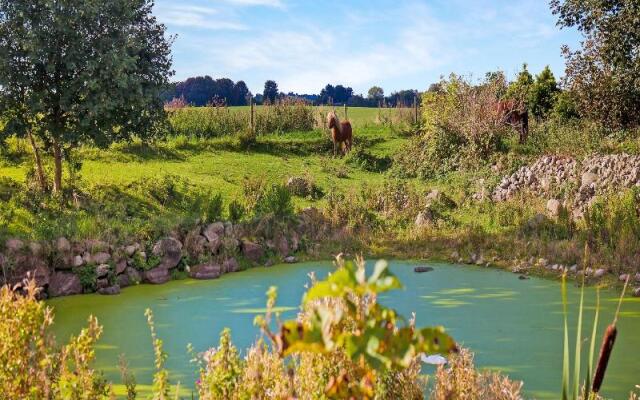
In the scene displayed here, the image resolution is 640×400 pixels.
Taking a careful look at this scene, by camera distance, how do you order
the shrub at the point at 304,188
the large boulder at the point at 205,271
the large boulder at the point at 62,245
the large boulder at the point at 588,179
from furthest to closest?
the shrub at the point at 304,188, the large boulder at the point at 588,179, the large boulder at the point at 205,271, the large boulder at the point at 62,245

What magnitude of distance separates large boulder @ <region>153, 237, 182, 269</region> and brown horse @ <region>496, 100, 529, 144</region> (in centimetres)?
1064

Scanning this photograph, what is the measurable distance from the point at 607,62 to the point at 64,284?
40.1 feet

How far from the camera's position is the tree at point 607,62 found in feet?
47.6

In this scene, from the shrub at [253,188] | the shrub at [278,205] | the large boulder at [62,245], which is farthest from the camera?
the shrub at [253,188]

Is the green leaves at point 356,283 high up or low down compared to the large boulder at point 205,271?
up

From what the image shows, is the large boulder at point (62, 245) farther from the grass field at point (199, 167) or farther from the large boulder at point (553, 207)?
the large boulder at point (553, 207)

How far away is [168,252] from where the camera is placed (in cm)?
863

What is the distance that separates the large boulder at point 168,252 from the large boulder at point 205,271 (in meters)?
0.24

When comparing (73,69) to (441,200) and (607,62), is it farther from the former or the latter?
(607,62)

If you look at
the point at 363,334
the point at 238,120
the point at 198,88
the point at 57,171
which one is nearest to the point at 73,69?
the point at 57,171

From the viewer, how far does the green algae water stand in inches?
200

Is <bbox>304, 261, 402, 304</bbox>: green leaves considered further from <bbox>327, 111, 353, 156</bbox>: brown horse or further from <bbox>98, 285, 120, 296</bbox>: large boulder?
<bbox>327, 111, 353, 156</bbox>: brown horse

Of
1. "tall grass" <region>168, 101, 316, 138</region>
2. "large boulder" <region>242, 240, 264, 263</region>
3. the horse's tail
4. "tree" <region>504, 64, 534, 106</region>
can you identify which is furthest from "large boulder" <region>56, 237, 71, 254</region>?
"tree" <region>504, 64, 534, 106</region>

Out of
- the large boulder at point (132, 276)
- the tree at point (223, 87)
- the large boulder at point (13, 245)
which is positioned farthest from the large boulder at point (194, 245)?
the tree at point (223, 87)
